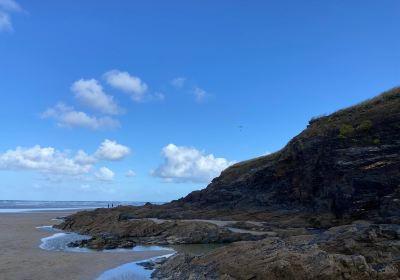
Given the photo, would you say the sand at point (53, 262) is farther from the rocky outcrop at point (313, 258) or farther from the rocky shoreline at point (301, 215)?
the rocky outcrop at point (313, 258)

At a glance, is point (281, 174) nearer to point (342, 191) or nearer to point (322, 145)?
point (322, 145)

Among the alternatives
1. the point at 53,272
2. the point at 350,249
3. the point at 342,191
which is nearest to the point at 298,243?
the point at 350,249

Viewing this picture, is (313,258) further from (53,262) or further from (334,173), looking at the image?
(334,173)

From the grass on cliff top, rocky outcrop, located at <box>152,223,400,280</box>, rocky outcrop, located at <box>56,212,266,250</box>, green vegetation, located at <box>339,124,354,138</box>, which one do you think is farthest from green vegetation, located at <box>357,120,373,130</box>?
rocky outcrop, located at <box>152,223,400,280</box>

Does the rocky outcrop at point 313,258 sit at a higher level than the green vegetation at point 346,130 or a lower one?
lower

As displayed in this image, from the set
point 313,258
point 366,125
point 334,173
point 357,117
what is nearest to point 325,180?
point 334,173

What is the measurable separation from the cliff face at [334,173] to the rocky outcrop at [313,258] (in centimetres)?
1792

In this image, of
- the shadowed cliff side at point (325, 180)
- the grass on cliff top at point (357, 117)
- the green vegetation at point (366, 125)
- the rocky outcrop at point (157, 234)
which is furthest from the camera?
the grass on cliff top at point (357, 117)

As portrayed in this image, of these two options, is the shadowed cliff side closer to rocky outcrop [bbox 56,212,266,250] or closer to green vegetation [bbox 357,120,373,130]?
green vegetation [bbox 357,120,373,130]

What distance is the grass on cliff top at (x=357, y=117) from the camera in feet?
158

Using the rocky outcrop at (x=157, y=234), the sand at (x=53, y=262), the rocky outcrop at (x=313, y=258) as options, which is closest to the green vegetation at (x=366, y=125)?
the rocky outcrop at (x=157, y=234)

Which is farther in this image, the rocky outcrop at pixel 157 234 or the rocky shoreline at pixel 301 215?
the rocky outcrop at pixel 157 234

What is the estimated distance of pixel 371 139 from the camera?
45.3 m

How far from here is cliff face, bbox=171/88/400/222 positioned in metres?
40.6
